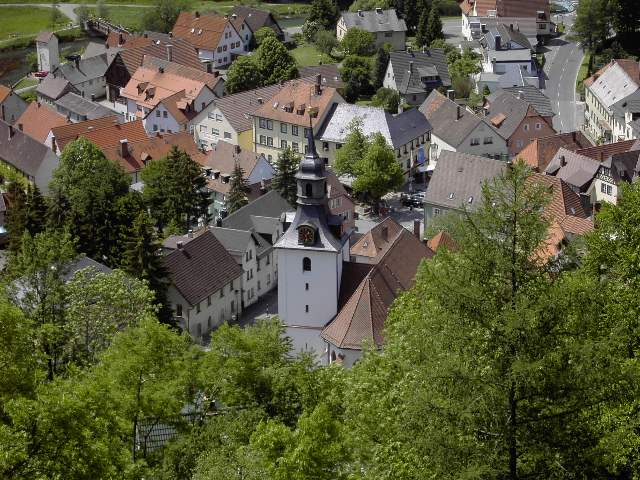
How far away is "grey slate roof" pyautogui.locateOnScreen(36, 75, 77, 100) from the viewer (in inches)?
4158

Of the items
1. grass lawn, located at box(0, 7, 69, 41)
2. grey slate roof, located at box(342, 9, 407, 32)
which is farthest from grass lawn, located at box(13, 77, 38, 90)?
grey slate roof, located at box(342, 9, 407, 32)

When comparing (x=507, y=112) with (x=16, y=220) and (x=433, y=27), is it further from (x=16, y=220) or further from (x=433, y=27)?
(x=16, y=220)

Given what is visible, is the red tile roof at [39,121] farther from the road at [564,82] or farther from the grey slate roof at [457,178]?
the road at [564,82]

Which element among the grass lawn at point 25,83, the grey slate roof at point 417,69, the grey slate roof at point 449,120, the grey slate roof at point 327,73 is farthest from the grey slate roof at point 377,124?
the grass lawn at point 25,83

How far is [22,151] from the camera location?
85500 millimetres

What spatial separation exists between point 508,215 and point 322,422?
31.2ft

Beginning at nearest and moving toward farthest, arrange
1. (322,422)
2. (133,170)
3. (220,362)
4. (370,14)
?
(322,422)
(220,362)
(133,170)
(370,14)

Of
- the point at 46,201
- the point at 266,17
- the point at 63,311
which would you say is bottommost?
the point at 266,17

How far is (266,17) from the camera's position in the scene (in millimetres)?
129500

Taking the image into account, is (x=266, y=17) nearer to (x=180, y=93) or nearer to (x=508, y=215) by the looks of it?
(x=180, y=93)

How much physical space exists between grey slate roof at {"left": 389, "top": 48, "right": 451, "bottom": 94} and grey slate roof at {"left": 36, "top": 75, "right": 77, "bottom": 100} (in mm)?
30064

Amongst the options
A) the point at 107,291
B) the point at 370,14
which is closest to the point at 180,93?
the point at 370,14

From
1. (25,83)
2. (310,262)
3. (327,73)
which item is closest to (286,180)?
(310,262)

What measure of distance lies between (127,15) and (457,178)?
3583 inches
